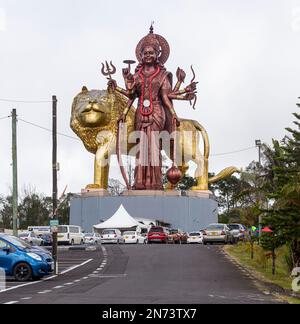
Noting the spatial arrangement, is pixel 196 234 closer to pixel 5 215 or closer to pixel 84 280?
pixel 84 280

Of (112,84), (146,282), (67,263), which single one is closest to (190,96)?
(112,84)

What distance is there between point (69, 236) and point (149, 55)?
67.0 ft

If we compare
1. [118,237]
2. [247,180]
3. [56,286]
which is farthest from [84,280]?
[118,237]

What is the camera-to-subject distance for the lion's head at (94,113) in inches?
2653

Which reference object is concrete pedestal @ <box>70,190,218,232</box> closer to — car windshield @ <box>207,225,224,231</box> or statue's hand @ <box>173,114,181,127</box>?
statue's hand @ <box>173,114,181,127</box>

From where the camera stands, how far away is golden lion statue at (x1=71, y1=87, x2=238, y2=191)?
67.6 metres

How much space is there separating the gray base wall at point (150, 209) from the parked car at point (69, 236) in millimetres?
15361

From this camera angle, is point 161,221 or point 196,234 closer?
point 196,234

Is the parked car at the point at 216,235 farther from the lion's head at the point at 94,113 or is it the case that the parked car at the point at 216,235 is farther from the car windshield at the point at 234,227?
the lion's head at the point at 94,113

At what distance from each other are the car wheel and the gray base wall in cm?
4407

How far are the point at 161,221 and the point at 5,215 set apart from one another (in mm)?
37803

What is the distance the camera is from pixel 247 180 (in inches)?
1780

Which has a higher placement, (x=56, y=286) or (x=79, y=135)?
(x=79, y=135)

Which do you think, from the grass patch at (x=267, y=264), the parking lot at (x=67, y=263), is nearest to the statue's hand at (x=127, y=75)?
the parking lot at (x=67, y=263)
